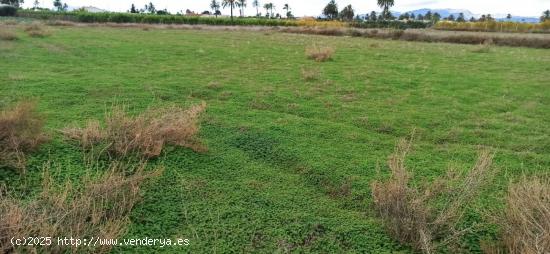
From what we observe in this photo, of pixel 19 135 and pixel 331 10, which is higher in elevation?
pixel 331 10

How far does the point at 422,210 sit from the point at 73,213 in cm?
332

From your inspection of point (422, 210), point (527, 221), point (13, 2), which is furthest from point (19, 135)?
point (13, 2)

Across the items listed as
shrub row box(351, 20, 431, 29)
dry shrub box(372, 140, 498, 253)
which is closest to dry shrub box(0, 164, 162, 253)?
dry shrub box(372, 140, 498, 253)

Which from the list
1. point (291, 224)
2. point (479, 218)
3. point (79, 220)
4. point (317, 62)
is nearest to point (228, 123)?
point (291, 224)

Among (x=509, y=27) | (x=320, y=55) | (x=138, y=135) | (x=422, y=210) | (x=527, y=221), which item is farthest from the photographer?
(x=509, y=27)

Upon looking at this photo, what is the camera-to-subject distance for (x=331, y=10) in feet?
285

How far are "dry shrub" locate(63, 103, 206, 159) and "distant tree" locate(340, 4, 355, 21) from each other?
82.7m

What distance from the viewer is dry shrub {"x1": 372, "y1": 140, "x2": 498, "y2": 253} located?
157 inches

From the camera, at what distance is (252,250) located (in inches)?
153

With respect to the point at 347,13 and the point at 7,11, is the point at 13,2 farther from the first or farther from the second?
the point at 347,13

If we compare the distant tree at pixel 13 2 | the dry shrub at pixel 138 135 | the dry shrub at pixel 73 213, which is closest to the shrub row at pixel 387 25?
the dry shrub at pixel 138 135

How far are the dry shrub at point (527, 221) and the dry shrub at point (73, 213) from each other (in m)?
3.44

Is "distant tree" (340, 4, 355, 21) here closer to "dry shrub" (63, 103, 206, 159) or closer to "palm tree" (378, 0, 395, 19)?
"palm tree" (378, 0, 395, 19)

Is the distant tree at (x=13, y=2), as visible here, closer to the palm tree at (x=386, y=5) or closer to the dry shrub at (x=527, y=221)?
the palm tree at (x=386, y=5)
